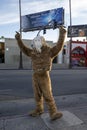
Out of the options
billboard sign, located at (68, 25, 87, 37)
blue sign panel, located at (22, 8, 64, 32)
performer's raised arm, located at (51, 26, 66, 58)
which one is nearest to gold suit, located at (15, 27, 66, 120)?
performer's raised arm, located at (51, 26, 66, 58)

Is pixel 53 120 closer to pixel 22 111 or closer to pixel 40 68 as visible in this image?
pixel 40 68

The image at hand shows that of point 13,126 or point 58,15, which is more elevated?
point 58,15

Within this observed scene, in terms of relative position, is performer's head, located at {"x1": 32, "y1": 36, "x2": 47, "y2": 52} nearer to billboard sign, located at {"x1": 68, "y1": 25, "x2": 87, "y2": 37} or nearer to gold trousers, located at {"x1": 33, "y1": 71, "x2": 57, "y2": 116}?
gold trousers, located at {"x1": 33, "y1": 71, "x2": 57, "y2": 116}

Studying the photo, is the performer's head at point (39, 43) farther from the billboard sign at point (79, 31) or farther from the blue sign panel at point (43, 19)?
the blue sign panel at point (43, 19)

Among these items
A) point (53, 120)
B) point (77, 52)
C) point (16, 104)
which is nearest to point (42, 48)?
point (53, 120)

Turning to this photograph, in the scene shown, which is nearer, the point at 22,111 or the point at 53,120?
the point at 53,120

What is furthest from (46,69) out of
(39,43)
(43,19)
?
(43,19)

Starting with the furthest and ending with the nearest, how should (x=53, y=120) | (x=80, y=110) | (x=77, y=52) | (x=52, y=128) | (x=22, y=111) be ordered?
(x=77, y=52)
(x=22, y=111)
(x=80, y=110)
(x=53, y=120)
(x=52, y=128)

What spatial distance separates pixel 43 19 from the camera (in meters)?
60.6

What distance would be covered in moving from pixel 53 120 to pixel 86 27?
4946cm

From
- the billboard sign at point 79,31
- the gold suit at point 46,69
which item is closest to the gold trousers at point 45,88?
the gold suit at point 46,69

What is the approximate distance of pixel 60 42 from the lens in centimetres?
681

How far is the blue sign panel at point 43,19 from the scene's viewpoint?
57250 mm

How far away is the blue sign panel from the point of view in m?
57.2
